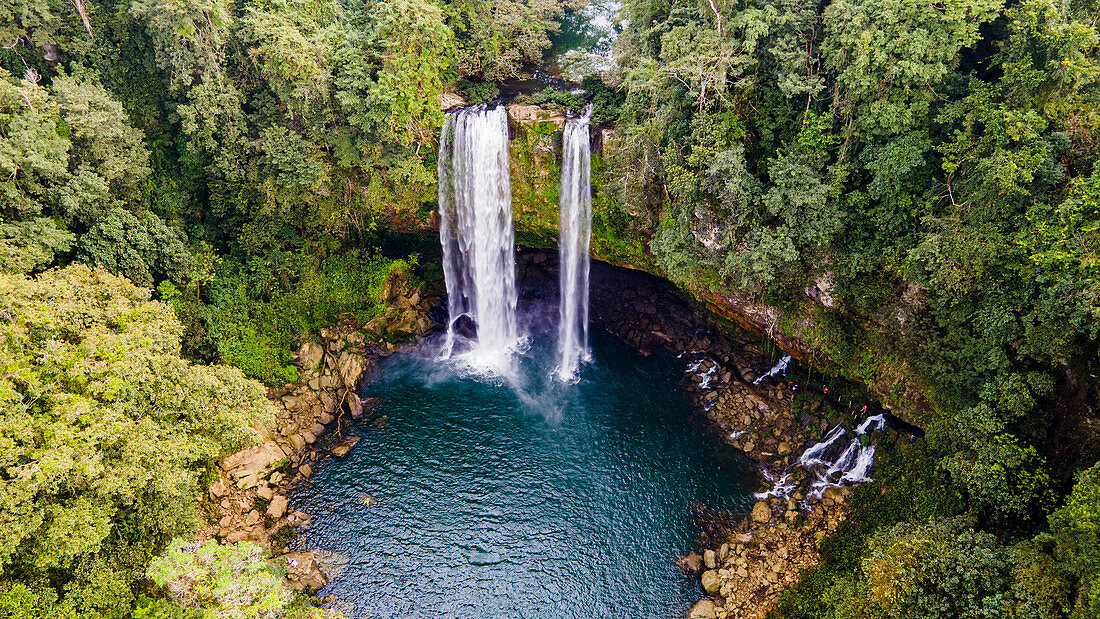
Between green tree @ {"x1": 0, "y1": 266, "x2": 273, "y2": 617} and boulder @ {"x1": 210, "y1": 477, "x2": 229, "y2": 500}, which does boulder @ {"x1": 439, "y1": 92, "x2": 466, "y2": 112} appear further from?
boulder @ {"x1": 210, "y1": 477, "x2": 229, "y2": 500}

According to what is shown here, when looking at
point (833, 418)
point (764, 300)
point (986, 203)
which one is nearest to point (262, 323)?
point (764, 300)

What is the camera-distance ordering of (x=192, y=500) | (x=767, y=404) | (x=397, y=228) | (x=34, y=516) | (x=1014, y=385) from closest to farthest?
(x=34, y=516)
(x=1014, y=385)
(x=192, y=500)
(x=767, y=404)
(x=397, y=228)

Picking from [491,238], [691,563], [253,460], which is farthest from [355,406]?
[691,563]

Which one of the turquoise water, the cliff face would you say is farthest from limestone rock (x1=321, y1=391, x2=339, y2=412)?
the cliff face

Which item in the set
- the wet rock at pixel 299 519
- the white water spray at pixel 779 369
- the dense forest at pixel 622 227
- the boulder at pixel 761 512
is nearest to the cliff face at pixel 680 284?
the dense forest at pixel 622 227

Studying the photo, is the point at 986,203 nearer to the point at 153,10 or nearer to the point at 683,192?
the point at 683,192

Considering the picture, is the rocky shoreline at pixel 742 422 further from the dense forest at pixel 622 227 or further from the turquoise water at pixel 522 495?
the dense forest at pixel 622 227
